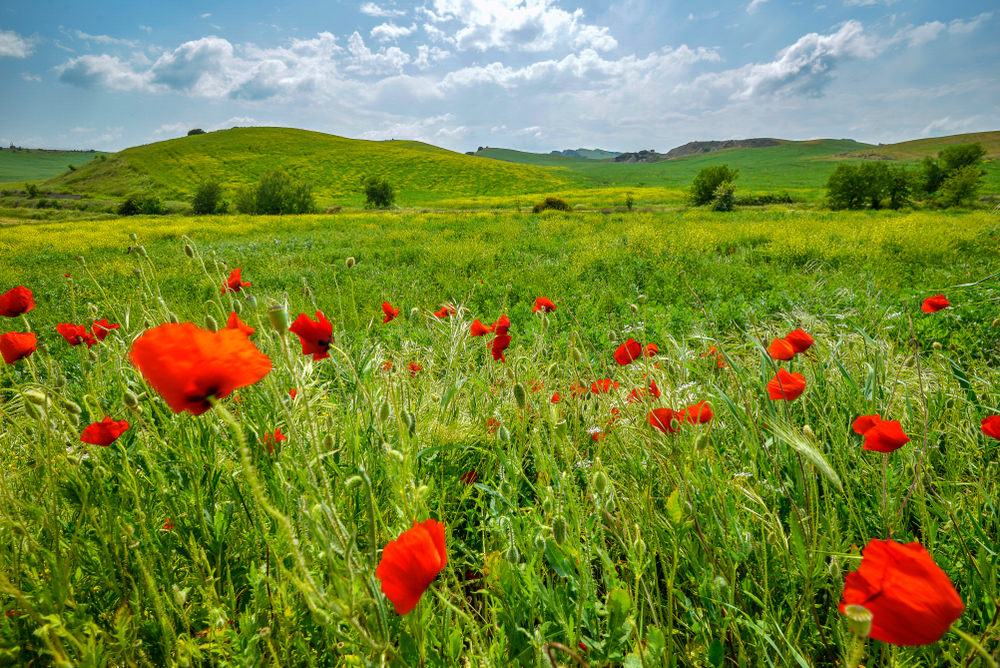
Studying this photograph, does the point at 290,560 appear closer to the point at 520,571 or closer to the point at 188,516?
the point at 188,516

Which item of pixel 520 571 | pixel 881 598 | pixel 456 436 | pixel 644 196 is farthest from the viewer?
pixel 644 196

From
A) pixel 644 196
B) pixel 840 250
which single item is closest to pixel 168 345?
pixel 840 250

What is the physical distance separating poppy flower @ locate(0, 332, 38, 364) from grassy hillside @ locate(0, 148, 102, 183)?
124 m

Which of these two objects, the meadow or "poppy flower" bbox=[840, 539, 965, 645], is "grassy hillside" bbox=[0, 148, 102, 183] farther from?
"poppy flower" bbox=[840, 539, 965, 645]

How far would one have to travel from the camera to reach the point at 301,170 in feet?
160

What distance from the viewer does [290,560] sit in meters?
1.18

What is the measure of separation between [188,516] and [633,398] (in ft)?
5.05

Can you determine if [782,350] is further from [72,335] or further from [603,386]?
[72,335]

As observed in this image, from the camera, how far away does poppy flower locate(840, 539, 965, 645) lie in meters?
0.53

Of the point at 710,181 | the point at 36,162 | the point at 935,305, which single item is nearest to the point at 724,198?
the point at 710,181

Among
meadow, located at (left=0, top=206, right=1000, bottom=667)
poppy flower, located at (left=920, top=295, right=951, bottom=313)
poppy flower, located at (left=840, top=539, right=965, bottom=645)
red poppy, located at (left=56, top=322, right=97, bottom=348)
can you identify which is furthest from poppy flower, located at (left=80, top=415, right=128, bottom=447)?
poppy flower, located at (left=920, top=295, right=951, bottom=313)

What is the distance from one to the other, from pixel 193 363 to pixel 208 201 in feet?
130

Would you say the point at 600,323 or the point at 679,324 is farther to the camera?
the point at 600,323

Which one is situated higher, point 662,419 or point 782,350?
point 782,350
